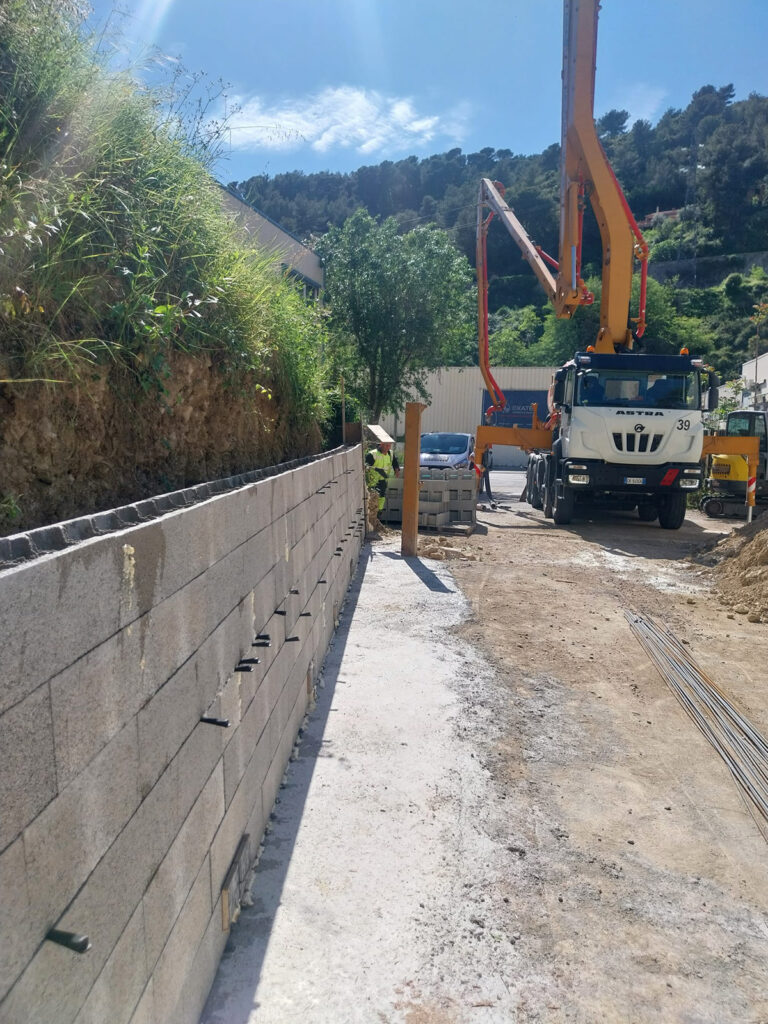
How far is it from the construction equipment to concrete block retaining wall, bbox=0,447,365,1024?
15.9 metres

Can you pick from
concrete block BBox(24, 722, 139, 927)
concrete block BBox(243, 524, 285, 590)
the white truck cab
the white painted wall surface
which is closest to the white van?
the white truck cab

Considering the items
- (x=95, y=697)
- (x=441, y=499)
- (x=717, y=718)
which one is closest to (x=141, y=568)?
(x=95, y=697)

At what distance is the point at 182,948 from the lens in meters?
2.15

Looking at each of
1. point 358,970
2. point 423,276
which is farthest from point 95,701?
point 423,276

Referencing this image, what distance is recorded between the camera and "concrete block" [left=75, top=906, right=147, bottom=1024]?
1522 mm

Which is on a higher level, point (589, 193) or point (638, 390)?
point (589, 193)

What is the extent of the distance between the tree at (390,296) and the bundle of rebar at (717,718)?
16.9 metres

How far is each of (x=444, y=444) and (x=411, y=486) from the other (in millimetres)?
9788

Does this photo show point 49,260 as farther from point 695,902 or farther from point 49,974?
point 695,902

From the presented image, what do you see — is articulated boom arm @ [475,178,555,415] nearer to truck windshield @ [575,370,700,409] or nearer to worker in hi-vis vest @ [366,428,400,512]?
truck windshield @ [575,370,700,409]

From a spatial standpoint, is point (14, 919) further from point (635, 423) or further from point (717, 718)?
point (635, 423)

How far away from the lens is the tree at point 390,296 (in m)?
22.8

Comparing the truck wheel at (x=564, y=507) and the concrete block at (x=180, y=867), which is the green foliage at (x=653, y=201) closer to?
the truck wheel at (x=564, y=507)

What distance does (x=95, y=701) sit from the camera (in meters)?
1.55
